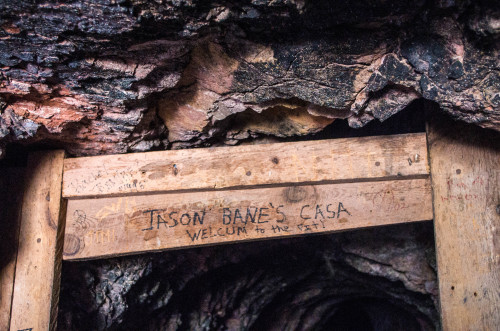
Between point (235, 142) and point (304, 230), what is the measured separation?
61 cm

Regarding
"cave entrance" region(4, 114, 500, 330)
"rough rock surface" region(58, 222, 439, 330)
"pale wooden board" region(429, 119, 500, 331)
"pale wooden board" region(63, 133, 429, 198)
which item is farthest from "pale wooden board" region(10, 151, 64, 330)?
"pale wooden board" region(429, 119, 500, 331)

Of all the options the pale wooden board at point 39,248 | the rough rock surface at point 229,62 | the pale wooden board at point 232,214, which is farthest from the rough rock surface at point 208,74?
the pale wooden board at point 232,214

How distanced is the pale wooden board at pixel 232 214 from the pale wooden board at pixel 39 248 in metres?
0.09

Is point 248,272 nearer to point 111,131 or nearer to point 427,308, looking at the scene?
point 427,308

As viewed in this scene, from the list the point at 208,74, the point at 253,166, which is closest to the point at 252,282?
the point at 253,166

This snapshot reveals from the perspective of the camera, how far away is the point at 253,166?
5.72 ft

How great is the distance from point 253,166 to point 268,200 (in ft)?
0.57

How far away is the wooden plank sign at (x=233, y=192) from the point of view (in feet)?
5.67

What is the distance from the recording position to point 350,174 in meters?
1.74

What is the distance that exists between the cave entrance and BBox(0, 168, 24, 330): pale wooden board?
4cm

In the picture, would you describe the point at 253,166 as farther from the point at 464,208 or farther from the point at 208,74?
the point at 464,208

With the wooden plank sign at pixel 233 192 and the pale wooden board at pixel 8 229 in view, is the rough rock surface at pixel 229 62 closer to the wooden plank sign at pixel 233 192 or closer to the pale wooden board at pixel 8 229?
the wooden plank sign at pixel 233 192

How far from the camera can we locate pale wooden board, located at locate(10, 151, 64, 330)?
170 centimetres

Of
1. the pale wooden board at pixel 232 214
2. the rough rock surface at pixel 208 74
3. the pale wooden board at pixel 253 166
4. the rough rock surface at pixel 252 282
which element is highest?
the rough rock surface at pixel 208 74
